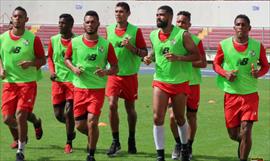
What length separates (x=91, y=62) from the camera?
9836mm

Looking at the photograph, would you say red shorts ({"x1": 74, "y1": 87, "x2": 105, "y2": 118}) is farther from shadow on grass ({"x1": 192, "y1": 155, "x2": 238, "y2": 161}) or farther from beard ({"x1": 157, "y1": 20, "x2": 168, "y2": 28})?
shadow on grass ({"x1": 192, "y1": 155, "x2": 238, "y2": 161})

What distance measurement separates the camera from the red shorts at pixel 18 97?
10164 millimetres

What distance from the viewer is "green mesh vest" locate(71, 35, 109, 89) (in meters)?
9.83

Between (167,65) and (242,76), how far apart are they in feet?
3.45

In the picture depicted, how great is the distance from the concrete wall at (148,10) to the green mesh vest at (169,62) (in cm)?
3138

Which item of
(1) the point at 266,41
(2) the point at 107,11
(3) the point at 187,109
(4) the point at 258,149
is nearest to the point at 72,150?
(3) the point at 187,109

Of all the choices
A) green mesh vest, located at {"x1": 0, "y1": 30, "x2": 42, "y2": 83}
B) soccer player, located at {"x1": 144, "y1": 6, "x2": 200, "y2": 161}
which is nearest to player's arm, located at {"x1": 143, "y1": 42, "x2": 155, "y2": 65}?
soccer player, located at {"x1": 144, "y1": 6, "x2": 200, "y2": 161}

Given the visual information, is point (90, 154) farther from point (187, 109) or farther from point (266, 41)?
point (266, 41)

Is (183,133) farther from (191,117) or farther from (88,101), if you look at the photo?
(88,101)

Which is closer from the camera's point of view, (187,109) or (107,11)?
(187,109)

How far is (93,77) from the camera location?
32.2 feet

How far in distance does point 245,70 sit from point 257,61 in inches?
9.2

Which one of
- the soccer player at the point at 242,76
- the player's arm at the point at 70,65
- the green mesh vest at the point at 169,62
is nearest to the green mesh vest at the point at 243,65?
the soccer player at the point at 242,76

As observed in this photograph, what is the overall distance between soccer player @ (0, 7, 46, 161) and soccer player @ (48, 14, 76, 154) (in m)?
0.88
